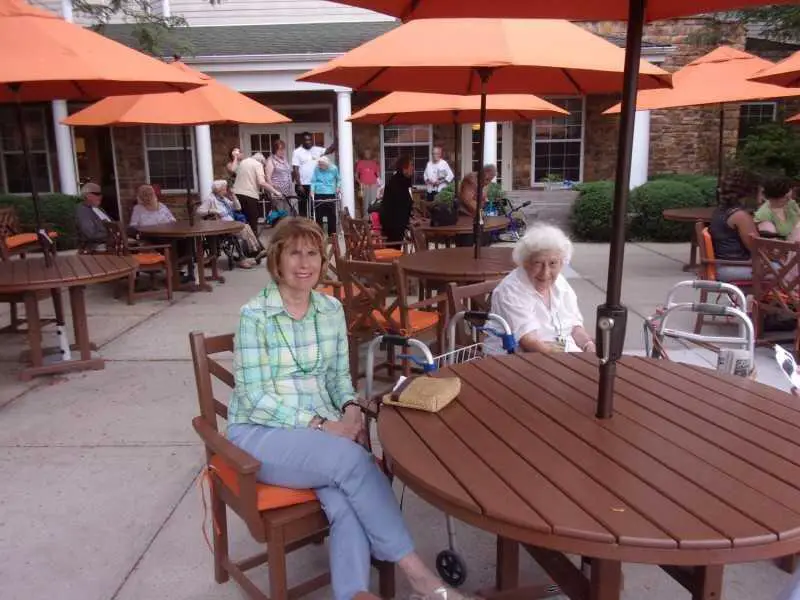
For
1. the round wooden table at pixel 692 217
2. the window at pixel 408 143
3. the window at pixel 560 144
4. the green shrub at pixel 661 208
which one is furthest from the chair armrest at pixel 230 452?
the window at pixel 560 144

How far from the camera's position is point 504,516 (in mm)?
1509

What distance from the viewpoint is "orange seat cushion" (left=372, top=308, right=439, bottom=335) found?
4.41 m

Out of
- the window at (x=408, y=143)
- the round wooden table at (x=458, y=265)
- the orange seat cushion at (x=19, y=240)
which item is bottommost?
the orange seat cushion at (x=19, y=240)

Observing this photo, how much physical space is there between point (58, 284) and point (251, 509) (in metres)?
3.18

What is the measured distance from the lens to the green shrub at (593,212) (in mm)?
11461

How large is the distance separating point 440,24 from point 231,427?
283cm

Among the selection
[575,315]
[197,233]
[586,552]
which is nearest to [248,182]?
[197,233]

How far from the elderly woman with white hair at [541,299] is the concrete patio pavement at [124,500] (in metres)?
1.00

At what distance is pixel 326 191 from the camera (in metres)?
12.9

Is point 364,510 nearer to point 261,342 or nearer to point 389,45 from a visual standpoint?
point 261,342

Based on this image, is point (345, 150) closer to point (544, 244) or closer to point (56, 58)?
point (56, 58)

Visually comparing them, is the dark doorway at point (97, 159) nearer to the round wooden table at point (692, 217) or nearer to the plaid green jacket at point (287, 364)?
the round wooden table at point (692, 217)

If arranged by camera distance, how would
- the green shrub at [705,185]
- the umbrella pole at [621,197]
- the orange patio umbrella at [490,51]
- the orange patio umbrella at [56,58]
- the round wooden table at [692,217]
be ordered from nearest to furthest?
the umbrella pole at [621,197], the orange patio umbrella at [490,51], the orange patio umbrella at [56,58], the round wooden table at [692,217], the green shrub at [705,185]

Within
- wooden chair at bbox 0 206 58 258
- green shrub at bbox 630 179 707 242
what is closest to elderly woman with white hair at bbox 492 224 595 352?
wooden chair at bbox 0 206 58 258
